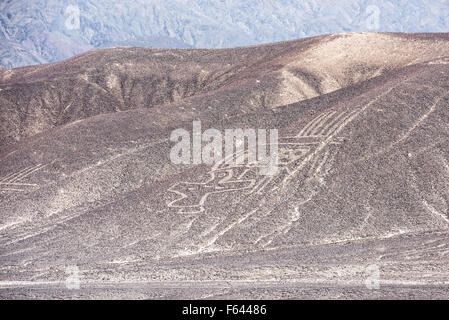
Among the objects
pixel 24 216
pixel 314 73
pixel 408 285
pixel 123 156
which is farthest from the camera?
pixel 314 73

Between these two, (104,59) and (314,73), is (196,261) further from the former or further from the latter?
(104,59)

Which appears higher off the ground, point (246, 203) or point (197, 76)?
point (197, 76)

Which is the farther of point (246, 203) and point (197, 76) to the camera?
point (197, 76)

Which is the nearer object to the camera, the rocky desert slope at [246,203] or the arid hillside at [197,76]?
the rocky desert slope at [246,203]

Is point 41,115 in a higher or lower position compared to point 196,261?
higher

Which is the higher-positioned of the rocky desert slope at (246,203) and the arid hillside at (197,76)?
the arid hillside at (197,76)

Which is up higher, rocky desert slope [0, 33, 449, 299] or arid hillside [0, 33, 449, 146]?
arid hillside [0, 33, 449, 146]

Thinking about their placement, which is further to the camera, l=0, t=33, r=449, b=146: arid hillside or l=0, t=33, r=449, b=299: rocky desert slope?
l=0, t=33, r=449, b=146: arid hillside
